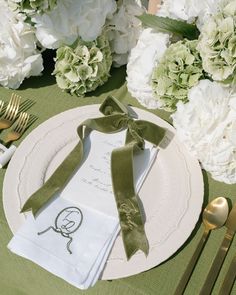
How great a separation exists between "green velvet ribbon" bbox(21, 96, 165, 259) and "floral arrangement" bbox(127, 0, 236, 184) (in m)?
0.08

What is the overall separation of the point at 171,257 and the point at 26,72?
22.9 inches

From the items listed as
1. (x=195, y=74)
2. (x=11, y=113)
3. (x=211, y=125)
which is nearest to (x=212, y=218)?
(x=211, y=125)

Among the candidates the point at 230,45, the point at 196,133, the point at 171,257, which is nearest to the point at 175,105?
the point at 196,133

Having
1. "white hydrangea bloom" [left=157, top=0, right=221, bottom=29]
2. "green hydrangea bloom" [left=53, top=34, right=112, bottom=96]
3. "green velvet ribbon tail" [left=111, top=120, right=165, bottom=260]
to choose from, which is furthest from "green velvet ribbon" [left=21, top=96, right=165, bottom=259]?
"white hydrangea bloom" [left=157, top=0, right=221, bottom=29]

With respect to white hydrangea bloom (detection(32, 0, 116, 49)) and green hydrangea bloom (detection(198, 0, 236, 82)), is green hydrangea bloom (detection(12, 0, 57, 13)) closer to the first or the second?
white hydrangea bloom (detection(32, 0, 116, 49))

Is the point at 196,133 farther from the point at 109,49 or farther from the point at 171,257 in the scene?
the point at 109,49

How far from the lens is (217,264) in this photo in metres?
0.71

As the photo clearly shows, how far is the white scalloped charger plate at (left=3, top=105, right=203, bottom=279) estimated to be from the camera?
706mm

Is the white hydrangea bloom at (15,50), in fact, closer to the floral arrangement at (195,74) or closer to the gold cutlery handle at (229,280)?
the floral arrangement at (195,74)

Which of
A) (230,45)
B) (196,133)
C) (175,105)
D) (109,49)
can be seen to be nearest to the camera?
(230,45)

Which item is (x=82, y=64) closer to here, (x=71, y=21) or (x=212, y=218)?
(x=71, y=21)

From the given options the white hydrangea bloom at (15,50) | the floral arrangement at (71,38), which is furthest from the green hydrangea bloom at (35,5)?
the white hydrangea bloom at (15,50)

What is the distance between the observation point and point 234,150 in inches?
30.6

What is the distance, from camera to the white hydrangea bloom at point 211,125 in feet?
2.52
